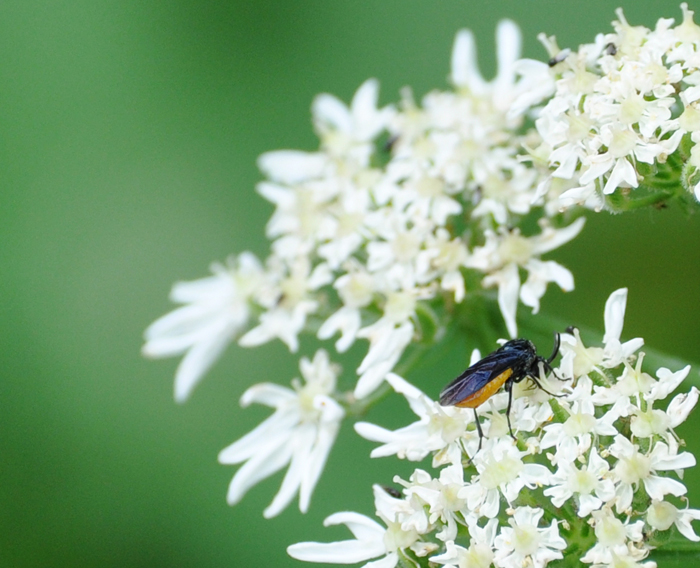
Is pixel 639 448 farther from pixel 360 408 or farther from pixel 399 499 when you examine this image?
pixel 360 408

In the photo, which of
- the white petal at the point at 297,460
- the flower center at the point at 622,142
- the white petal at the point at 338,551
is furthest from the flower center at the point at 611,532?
the white petal at the point at 297,460

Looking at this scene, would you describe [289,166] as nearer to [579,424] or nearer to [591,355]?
[591,355]

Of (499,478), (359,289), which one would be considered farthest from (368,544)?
(359,289)

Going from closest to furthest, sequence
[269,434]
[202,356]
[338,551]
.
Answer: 1. [338,551]
2. [269,434]
3. [202,356]

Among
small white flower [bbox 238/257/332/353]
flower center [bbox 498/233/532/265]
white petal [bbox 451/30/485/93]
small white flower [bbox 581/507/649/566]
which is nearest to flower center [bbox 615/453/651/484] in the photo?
small white flower [bbox 581/507/649/566]

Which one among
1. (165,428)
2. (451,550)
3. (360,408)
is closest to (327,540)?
(165,428)

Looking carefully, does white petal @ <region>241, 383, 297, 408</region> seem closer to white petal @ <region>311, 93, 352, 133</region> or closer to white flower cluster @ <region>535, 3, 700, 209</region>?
white flower cluster @ <region>535, 3, 700, 209</region>

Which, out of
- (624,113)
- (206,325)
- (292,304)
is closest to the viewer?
(624,113)
